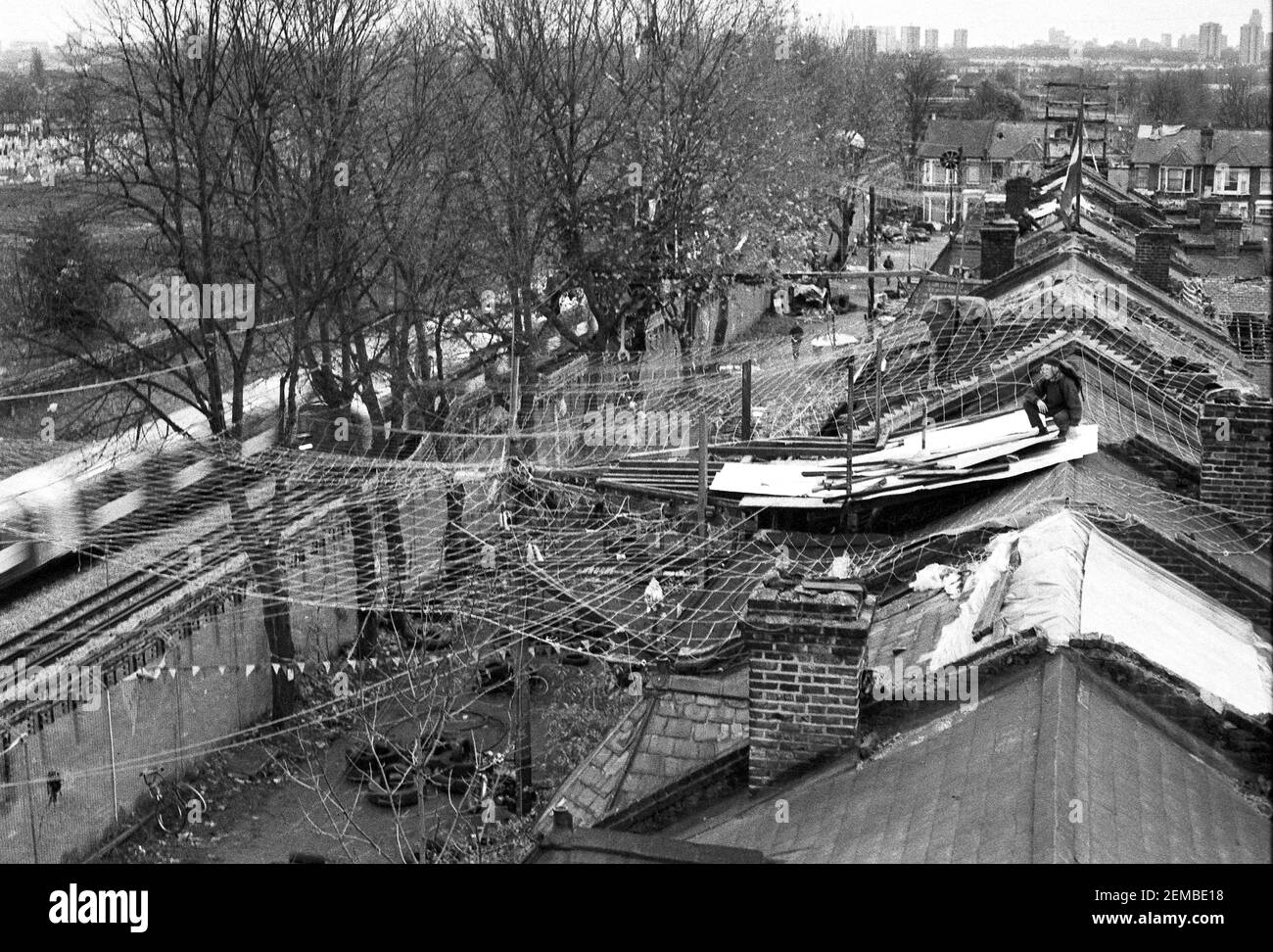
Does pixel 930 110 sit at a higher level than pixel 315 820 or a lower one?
higher

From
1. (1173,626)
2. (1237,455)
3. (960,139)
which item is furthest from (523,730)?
(960,139)

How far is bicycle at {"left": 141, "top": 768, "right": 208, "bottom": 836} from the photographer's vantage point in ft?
58.6

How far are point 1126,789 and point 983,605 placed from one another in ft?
8.90

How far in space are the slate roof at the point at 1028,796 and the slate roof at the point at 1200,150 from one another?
65216 mm

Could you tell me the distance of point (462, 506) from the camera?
2159 centimetres

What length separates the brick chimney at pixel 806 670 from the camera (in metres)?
10.0

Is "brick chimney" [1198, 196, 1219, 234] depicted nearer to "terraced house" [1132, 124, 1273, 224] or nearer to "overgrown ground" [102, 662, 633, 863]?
"overgrown ground" [102, 662, 633, 863]

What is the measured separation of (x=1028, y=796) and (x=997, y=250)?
818 inches

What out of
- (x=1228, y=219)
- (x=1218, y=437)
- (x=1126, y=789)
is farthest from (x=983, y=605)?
(x=1228, y=219)

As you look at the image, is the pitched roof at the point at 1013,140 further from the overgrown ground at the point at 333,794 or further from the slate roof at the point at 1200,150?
the overgrown ground at the point at 333,794

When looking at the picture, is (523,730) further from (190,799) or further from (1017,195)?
(1017,195)

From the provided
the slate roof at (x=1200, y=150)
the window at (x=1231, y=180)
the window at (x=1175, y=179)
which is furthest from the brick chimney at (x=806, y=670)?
the window at (x=1231, y=180)
